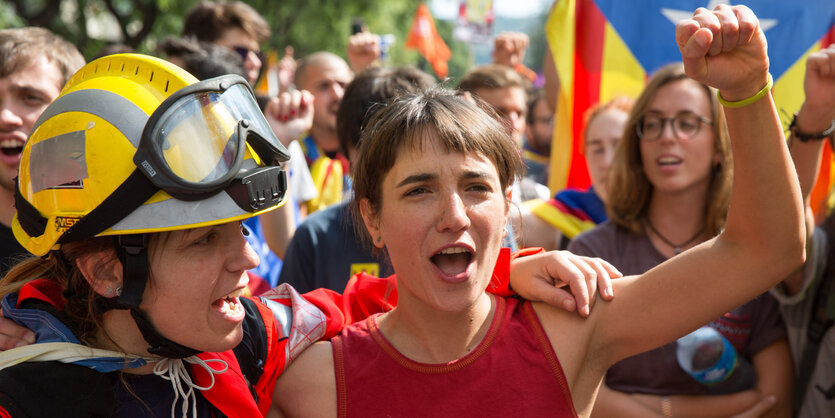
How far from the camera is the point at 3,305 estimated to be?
2070mm

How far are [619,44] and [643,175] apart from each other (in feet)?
5.92

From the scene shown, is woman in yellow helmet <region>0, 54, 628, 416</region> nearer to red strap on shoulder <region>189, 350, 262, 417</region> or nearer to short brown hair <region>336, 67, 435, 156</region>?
red strap on shoulder <region>189, 350, 262, 417</region>

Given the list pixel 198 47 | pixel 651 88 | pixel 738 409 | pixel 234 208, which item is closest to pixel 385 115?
pixel 234 208

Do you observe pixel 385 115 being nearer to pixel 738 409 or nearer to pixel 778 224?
pixel 778 224

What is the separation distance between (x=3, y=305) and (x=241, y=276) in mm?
656

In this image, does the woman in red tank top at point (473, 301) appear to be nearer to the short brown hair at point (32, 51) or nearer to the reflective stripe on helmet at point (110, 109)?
the reflective stripe on helmet at point (110, 109)

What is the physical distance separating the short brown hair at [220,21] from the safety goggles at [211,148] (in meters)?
4.25

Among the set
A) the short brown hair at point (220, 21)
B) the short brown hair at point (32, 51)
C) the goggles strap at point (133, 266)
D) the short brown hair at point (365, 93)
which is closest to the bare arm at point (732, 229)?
the goggles strap at point (133, 266)

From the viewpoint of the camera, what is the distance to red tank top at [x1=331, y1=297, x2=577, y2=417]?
2.23m

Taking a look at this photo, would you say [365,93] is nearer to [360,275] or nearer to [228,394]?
[360,275]

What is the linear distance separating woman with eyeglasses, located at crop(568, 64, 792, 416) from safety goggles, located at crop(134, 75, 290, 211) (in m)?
1.84

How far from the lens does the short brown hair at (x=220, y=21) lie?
6.10m

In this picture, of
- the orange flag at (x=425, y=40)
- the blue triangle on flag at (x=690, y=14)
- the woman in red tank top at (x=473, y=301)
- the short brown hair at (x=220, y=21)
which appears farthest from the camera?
the orange flag at (x=425, y=40)

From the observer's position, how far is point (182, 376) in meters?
2.11
